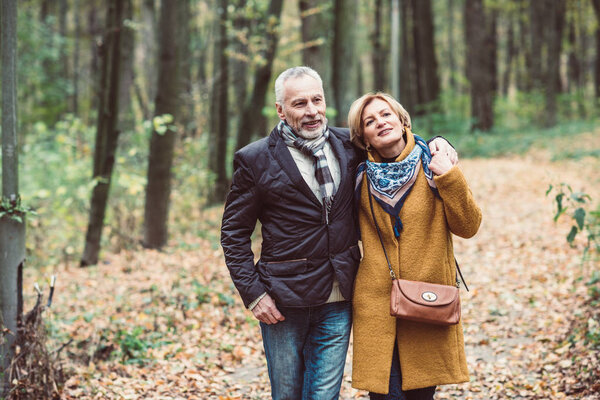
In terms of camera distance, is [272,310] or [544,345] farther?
[544,345]

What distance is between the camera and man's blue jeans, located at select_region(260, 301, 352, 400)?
3.09 m

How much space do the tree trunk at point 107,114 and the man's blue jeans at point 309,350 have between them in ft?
19.4

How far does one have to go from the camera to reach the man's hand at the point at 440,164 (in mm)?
3006

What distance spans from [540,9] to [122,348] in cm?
2354

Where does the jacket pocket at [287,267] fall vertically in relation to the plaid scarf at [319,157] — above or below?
below

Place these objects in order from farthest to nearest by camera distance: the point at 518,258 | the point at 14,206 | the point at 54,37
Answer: the point at 54,37
the point at 518,258
the point at 14,206

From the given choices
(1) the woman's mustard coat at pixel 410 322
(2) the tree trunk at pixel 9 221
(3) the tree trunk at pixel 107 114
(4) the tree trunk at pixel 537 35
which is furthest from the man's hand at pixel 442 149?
(4) the tree trunk at pixel 537 35

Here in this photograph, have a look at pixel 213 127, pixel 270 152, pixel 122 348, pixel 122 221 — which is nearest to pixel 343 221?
pixel 270 152

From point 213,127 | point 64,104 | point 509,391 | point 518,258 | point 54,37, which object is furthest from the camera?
point 64,104

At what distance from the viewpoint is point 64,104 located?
26594mm

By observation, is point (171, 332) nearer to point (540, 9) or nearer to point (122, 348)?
point (122, 348)

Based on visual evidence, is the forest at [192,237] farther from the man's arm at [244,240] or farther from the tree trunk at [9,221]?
the man's arm at [244,240]

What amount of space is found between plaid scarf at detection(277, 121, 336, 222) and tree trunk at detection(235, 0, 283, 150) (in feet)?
22.3

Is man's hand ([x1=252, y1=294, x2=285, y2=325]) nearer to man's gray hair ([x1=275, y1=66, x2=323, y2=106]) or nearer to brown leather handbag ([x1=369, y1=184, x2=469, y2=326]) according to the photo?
brown leather handbag ([x1=369, y1=184, x2=469, y2=326])
